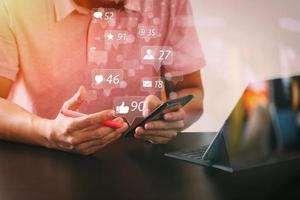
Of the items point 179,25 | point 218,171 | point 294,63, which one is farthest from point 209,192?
point 294,63

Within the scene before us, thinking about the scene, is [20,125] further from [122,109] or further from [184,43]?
[184,43]

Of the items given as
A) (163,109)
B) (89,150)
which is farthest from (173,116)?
(89,150)

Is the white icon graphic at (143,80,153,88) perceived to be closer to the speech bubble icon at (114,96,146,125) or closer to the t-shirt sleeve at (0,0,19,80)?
the speech bubble icon at (114,96,146,125)

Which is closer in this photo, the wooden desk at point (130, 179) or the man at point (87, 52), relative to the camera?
the wooden desk at point (130, 179)

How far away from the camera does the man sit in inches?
58.2

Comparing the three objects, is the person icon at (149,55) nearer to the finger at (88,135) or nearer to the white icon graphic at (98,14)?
the white icon graphic at (98,14)

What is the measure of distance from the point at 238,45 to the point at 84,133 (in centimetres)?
85

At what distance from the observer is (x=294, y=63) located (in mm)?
1763

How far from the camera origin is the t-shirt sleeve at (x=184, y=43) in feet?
5.24

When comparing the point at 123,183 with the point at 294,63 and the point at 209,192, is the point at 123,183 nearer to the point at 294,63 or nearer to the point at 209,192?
the point at 209,192

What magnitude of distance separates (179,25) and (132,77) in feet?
0.85

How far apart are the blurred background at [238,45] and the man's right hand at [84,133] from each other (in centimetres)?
62

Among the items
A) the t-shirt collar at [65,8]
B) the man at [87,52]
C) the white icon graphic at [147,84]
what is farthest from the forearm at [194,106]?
the t-shirt collar at [65,8]

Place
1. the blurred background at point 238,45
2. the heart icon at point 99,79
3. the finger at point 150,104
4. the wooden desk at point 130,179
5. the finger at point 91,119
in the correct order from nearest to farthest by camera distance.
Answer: the wooden desk at point 130,179, the finger at point 91,119, the finger at point 150,104, the heart icon at point 99,79, the blurred background at point 238,45
